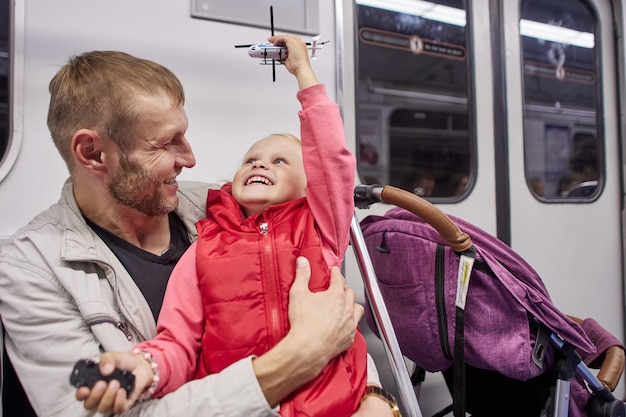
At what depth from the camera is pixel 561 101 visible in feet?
8.48

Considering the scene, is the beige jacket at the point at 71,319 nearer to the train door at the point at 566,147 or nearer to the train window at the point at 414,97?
the train window at the point at 414,97

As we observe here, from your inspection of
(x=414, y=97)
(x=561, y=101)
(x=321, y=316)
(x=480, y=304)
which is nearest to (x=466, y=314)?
(x=480, y=304)

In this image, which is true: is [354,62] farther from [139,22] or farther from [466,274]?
[466,274]

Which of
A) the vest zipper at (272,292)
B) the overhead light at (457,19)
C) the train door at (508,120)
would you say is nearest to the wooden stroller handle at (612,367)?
the train door at (508,120)

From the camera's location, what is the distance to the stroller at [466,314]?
A: 1.30 m

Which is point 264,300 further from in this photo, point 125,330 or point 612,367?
point 612,367

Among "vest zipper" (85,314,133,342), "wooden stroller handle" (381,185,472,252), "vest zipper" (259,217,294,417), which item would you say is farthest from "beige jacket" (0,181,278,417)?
"wooden stroller handle" (381,185,472,252)

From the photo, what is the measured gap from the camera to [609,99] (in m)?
2.65

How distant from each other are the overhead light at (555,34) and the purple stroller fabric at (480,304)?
5.30ft

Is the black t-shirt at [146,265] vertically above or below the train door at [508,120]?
below

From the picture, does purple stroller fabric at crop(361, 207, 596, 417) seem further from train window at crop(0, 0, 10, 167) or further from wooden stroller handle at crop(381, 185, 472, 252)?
train window at crop(0, 0, 10, 167)

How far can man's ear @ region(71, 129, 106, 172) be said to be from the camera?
115cm

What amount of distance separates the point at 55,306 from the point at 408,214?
1097 mm

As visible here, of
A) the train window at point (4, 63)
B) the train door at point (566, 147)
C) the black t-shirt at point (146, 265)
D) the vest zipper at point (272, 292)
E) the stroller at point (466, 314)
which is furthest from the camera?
the train door at point (566, 147)
